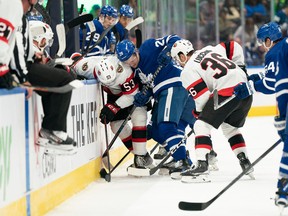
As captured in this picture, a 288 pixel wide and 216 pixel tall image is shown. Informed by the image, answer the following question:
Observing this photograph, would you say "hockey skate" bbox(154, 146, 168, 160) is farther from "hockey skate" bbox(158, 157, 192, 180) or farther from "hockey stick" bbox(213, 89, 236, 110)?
"hockey stick" bbox(213, 89, 236, 110)

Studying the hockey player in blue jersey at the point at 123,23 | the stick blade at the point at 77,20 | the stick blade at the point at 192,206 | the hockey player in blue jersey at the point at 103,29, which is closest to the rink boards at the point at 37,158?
the stick blade at the point at 77,20

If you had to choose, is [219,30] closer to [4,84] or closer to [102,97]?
[102,97]

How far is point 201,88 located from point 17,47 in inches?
65.8

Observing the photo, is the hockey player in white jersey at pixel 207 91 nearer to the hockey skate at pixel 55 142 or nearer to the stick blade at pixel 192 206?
the stick blade at pixel 192 206

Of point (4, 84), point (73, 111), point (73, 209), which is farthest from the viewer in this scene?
point (73, 111)

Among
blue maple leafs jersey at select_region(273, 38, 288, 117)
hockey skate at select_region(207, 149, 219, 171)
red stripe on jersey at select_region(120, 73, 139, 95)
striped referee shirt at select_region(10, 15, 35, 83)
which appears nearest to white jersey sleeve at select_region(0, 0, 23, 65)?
striped referee shirt at select_region(10, 15, 35, 83)

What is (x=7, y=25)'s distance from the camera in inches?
152

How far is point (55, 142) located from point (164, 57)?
1.83 m

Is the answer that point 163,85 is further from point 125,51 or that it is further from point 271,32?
point 271,32

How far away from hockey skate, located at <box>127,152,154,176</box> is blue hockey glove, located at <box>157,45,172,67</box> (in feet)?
2.27

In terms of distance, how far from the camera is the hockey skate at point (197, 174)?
5.48 metres

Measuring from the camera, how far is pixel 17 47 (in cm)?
407

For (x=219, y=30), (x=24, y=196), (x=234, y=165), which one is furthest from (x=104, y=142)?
(x=219, y=30)

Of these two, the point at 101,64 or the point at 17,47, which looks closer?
the point at 17,47
